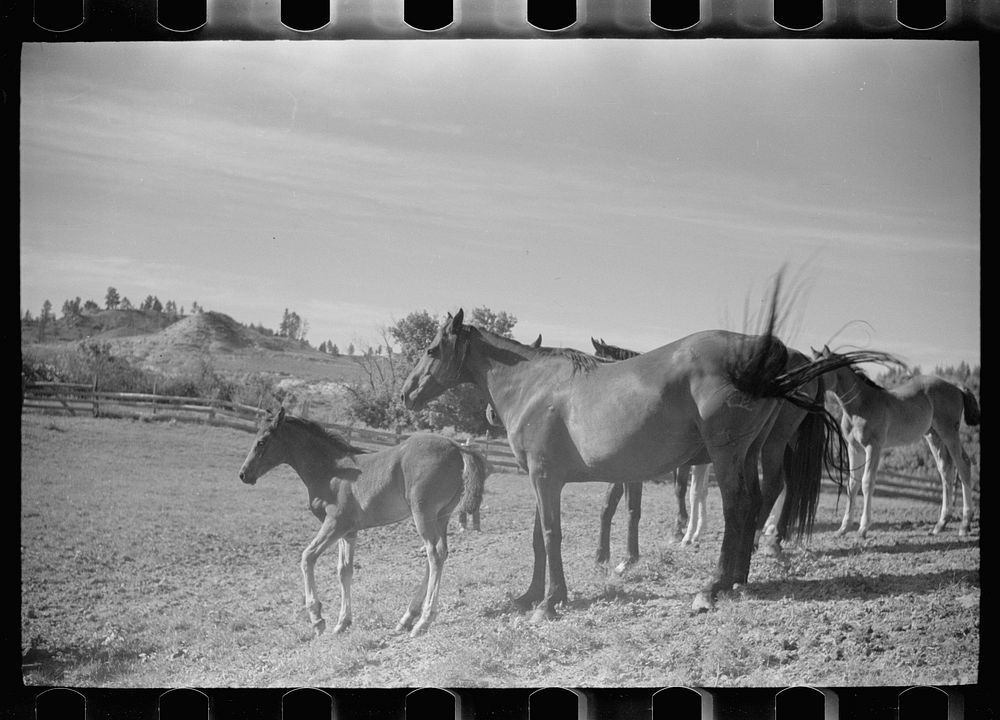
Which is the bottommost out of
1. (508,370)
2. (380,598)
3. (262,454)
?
(380,598)

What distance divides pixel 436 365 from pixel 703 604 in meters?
2.30

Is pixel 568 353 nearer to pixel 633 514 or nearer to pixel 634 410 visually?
pixel 634 410

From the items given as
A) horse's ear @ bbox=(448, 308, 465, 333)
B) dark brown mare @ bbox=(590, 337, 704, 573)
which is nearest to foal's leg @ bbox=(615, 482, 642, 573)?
dark brown mare @ bbox=(590, 337, 704, 573)

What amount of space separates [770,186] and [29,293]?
4.91m

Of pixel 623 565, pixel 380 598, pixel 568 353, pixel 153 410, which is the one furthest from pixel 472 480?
pixel 153 410

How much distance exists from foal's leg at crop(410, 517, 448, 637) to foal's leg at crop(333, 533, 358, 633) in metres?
0.44

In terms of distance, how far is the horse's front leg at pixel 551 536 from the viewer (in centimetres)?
555

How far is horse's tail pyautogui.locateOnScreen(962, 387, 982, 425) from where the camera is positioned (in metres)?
5.95

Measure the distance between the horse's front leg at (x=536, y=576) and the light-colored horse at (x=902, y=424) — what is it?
6.95 ft

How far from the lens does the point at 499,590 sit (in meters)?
5.57

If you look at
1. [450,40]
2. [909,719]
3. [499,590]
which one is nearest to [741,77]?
[450,40]

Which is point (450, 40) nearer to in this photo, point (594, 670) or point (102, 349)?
point (102, 349)

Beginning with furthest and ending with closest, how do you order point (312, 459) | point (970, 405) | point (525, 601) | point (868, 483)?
1. point (868, 483)
2. point (970, 405)
3. point (312, 459)
4. point (525, 601)

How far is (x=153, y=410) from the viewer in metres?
5.83
